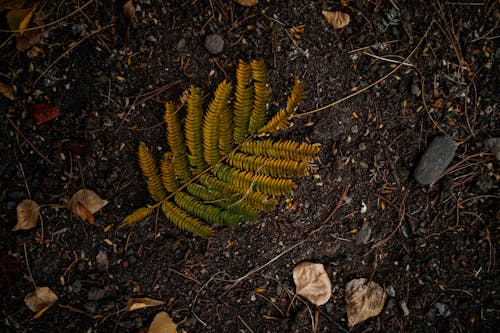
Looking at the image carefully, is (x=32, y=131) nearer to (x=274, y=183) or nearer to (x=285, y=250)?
(x=274, y=183)

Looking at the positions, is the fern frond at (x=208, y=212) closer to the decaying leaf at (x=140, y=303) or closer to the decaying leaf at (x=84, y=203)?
the decaying leaf at (x=84, y=203)

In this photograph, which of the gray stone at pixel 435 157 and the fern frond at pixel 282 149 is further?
the gray stone at pixel 435 157

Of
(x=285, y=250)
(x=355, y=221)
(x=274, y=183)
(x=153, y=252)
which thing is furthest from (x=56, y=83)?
(x=355, y=221)

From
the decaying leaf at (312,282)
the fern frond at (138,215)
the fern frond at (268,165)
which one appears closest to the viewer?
the fern frond at (268,165)

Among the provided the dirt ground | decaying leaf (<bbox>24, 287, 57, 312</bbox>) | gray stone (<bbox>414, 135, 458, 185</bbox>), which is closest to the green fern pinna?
the dirt ground

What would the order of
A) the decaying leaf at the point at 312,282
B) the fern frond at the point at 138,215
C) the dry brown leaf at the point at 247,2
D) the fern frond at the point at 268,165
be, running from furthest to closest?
the decaying leaf at the point at 312,282, the dry brown leaf at the point at 247,2, the fern frond at the point at 138,215, the fern frond at the point at 268,165

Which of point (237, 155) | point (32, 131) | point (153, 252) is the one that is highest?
point (32, 131)

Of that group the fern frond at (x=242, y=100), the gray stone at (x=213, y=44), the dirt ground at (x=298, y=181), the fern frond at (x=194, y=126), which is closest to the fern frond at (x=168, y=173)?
the fern frond at (x=194, y=126)

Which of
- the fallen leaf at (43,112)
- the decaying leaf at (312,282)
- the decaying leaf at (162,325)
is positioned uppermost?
the fallen leaf at (43,112)
